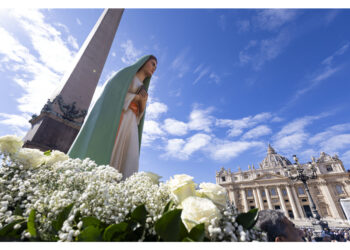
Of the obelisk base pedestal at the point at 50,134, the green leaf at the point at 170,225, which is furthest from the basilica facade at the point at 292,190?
the green leaf at the point at 170,225

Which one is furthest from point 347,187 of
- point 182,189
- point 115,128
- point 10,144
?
point 10,144

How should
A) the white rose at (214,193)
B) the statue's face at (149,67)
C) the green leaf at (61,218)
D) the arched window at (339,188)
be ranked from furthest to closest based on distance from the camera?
the arched window at (339,188) → the statue's face at (149,67) → the white rose at (214,193) → the green leaf at (61,218)

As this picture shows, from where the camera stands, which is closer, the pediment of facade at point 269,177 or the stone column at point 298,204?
the stone column at point 298,204

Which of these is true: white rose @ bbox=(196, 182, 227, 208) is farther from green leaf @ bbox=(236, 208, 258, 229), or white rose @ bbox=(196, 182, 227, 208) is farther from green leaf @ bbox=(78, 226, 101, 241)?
green leaf @ bbox=(78, 226, 101, 241)

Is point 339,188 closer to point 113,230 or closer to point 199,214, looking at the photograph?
point 199,214

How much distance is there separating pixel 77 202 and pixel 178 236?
24.3 inches

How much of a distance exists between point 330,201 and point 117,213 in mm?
51044

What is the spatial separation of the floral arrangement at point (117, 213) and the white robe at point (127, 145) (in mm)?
1241

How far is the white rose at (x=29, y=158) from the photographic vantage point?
1229 mm

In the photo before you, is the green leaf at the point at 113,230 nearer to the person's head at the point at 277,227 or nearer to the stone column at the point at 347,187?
the person's head at the point at 277,227

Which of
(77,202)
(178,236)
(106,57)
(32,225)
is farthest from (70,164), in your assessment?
(106,57)

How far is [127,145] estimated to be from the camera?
266 centimetres

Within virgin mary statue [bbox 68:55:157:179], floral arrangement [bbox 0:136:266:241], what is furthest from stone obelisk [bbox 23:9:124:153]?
floral arrangement [bbox 0:136:266:241]
